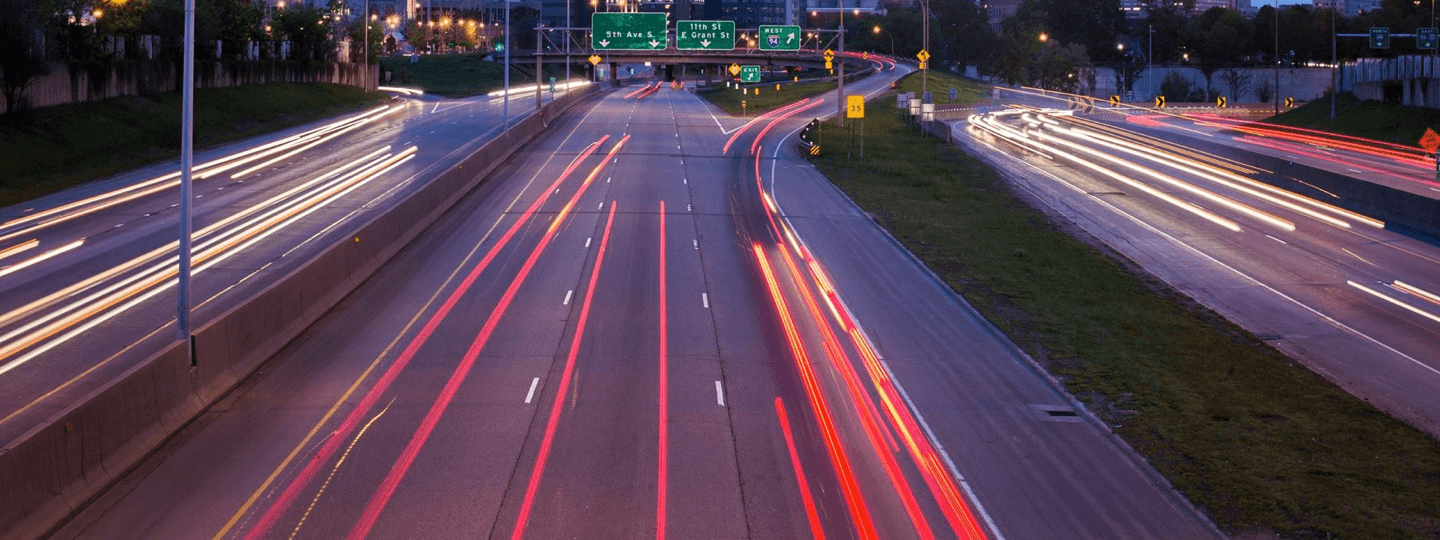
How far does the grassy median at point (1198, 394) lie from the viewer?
47.5ft

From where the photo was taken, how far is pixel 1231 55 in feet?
495

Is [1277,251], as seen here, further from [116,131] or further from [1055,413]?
[116,131]

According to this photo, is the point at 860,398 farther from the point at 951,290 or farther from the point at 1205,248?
the point at 1205,248

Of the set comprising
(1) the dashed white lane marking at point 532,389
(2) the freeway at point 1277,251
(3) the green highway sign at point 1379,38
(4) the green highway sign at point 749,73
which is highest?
(4) the green highway sign at point 749,73

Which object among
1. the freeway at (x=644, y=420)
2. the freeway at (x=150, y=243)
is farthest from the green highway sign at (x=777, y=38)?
the freeway at (x=644, y=420)

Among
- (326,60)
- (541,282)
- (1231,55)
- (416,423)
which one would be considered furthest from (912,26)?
(416,423)

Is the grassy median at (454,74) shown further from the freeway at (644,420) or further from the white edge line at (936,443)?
the white edge line at (936,443)

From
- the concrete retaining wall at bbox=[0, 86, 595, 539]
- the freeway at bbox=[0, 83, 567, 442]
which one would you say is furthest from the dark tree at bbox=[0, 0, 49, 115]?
the concrete retaining wall at bbox=[0, 86, 595, 539]

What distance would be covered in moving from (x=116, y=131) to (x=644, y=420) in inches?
1788

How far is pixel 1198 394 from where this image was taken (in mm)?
19641

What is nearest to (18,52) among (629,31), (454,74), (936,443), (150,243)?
(150,243)

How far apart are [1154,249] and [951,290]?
10.4 m

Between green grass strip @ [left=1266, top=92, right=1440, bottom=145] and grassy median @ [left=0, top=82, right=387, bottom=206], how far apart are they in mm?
59297

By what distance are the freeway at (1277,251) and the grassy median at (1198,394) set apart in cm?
108
